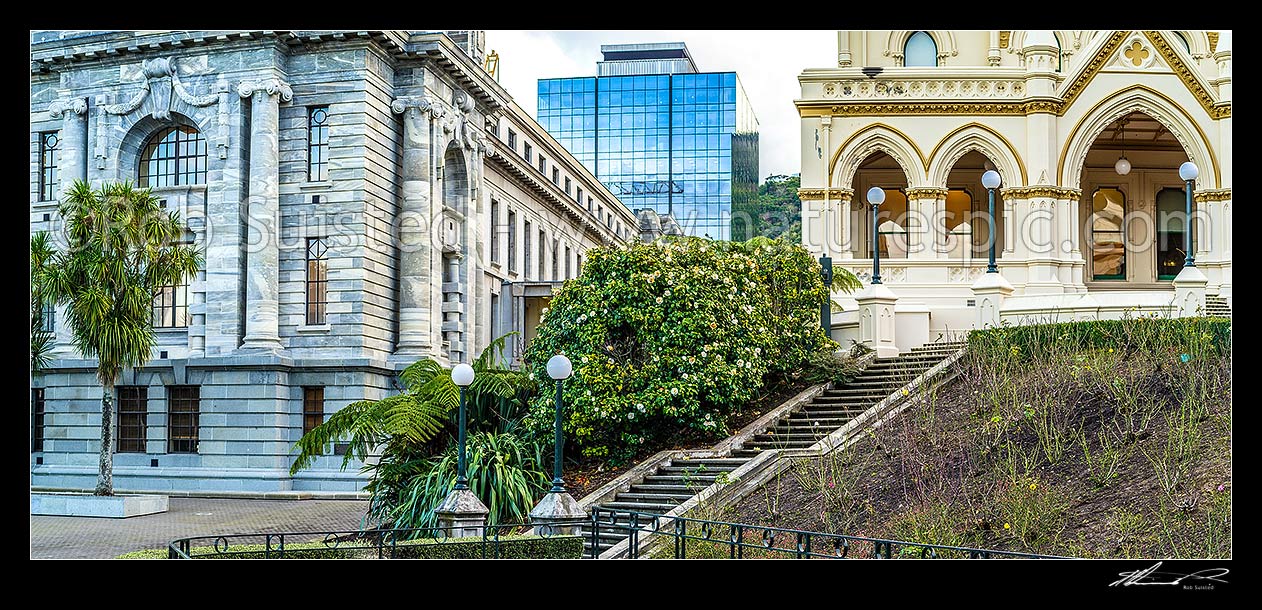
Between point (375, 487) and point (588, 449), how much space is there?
354 cm

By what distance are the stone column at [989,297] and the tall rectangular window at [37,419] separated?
23619mm

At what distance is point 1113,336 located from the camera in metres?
23.5

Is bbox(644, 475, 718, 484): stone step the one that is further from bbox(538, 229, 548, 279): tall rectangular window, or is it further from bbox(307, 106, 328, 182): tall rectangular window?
bbox(538, 229, 548, 279): tall rectangular window

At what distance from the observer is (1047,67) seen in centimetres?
3250

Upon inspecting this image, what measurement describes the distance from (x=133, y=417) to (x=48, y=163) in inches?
301

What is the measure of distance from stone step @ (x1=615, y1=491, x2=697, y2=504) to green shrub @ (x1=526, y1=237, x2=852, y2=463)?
1.65m

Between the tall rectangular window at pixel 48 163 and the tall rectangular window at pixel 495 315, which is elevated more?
the tall rectangular window at pixel 48 163

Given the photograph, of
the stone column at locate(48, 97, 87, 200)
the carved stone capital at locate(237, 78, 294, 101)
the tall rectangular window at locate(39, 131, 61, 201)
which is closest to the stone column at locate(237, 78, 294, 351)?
the carved stone capital at locate(237, 78, 294, 101)

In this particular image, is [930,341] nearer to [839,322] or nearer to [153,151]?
[839,322]

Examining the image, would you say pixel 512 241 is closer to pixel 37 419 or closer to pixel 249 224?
pixel 249 224

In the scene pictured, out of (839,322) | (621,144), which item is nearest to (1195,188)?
(839,322)

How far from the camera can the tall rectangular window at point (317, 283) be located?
35.3m
